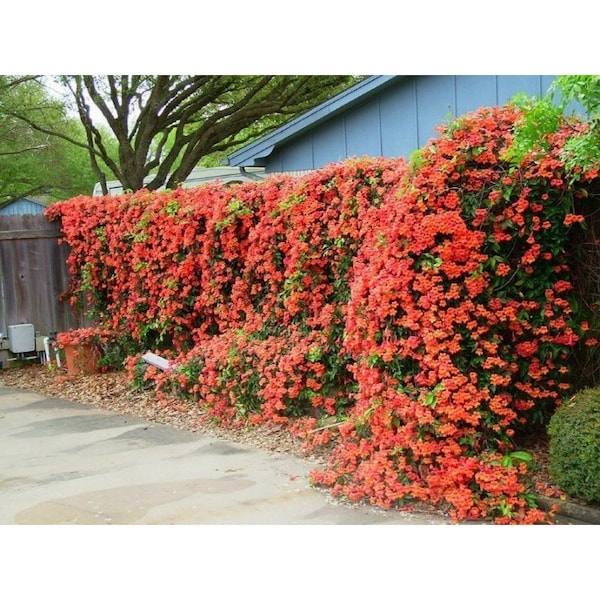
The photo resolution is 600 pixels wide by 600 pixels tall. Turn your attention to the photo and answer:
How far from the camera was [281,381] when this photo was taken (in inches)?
272

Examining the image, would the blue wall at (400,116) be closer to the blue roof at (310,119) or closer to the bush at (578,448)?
the blue roof at (310,119)

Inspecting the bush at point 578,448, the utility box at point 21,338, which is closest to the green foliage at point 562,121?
the bush at point 578,448

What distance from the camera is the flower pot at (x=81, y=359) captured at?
10.1 meters

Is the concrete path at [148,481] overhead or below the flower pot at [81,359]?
below

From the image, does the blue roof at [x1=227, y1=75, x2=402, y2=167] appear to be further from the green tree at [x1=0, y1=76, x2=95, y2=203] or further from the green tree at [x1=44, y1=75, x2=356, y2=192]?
the green tree at [x1=0, y1=76, x2=95, y2=203]

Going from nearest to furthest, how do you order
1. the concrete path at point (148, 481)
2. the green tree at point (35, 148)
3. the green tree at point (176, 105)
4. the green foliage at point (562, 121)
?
the green foliage at point (562, 121), the concrete path at point (148, 481), the green tree at point (176, 105), the green tree at point (35, 148)

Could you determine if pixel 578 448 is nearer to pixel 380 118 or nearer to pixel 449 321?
pixel 449 321

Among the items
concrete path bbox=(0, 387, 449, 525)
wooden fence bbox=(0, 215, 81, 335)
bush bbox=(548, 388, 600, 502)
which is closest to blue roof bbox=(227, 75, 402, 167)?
wooden fence bbox=(0, 215, 81, 335)

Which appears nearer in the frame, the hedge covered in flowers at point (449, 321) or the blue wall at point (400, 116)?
the hedge covered in flowers at point (449, 321)

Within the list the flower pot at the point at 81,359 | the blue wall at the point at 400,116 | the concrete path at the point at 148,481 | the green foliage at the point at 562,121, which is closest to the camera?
the green foliage at the point at 562,121

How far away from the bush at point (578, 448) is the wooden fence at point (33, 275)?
826cm

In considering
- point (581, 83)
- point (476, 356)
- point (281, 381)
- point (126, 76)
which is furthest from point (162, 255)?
point (126, 76)

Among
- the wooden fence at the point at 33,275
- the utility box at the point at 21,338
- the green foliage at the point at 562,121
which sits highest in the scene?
the green foliage at the point at 562,121

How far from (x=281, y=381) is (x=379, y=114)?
4.70 m
